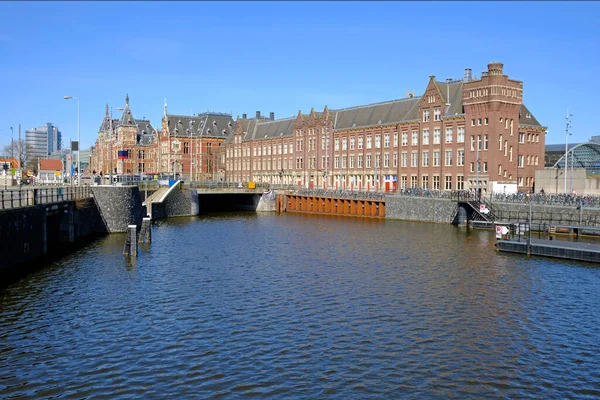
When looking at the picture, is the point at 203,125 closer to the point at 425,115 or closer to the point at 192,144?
the point at 192,144

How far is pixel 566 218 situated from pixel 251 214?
52078mm

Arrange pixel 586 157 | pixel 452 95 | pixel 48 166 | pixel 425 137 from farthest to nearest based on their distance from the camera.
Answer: pixel 48 166, pixel 425 137, pixel 586 157, pixel 452 95

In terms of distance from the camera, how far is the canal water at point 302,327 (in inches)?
841

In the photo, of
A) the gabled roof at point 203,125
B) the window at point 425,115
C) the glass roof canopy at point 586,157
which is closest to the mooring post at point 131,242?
the window at point 425,115

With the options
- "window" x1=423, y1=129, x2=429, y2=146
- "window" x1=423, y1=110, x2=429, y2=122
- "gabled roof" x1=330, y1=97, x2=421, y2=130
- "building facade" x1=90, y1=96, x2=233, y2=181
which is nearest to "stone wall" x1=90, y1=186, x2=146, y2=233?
"window" x1=423, y1=129, x2=429, y2=146

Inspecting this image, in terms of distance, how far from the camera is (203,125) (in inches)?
6201

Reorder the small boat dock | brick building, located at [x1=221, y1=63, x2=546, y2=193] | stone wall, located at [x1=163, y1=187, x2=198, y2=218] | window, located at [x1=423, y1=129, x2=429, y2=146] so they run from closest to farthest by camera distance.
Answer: the small boat dock → brick building, located at [x1=221, y1=63, x2=546, y2=193] → stone wall, located at [x1=163, y1=187, x2=198, y2=218] → window, located at [x1=423, y1=129, x2=429, y2=146]

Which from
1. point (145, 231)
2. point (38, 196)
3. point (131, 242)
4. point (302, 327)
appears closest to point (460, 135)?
point (145, 231)

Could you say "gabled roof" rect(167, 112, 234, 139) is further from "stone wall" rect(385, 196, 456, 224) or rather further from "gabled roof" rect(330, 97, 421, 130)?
"stone wall" rect(385, 196, 456, 224)

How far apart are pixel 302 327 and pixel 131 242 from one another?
79.4 feet

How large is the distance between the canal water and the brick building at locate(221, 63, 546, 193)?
37.1 metres

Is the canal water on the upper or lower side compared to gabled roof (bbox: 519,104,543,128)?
lower

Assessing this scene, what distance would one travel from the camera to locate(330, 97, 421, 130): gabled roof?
323 ft

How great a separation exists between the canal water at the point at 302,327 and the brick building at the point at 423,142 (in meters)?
37.1
